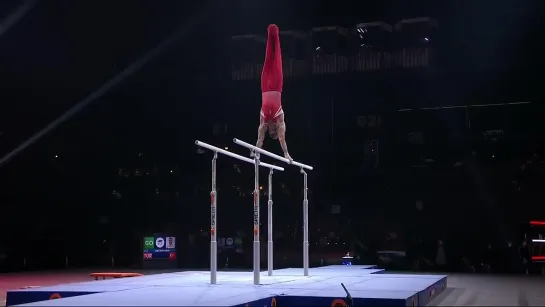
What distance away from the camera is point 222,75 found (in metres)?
16.7

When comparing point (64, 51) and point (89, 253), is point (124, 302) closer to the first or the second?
point (64, 51)

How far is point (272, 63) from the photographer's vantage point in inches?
323

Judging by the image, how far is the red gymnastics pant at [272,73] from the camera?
809cm

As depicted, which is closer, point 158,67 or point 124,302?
point 124,302

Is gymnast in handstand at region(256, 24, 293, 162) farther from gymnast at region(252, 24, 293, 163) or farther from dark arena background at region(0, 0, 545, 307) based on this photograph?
dark arena background at region(0, 0, 545, 307)

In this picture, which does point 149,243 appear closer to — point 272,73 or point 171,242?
point 171,242

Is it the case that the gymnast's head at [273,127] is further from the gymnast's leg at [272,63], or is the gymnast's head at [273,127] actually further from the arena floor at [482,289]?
the arena floor at [482,289]

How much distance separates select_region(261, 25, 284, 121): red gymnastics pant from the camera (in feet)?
26.6

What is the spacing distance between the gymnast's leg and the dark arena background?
465 cm

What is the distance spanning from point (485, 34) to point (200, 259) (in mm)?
10198

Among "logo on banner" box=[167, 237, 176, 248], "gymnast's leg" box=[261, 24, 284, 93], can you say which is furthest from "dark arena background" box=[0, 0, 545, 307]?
"gymnast's leg" box=[261, 24, 284, 93]

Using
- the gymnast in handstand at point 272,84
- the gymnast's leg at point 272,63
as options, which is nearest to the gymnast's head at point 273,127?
the gymnast in handstand at point 272,84

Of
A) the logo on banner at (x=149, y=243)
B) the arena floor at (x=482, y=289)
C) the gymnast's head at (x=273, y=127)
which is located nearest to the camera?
the gymnast's head at (x=273, y=127)

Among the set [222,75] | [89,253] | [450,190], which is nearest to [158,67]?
[222,75]
